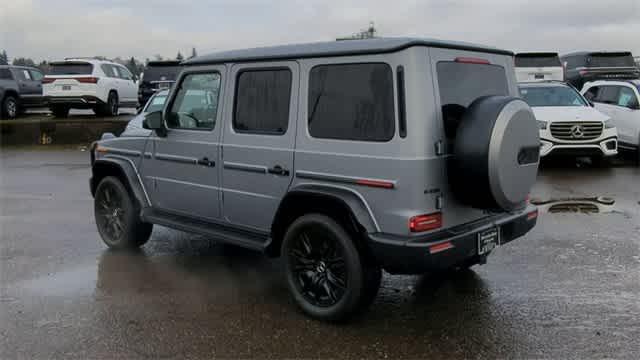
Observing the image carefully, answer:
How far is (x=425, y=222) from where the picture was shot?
4.05m

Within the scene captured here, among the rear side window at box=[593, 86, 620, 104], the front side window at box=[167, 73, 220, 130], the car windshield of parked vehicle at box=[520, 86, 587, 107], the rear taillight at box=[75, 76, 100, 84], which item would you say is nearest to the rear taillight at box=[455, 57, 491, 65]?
the front side window at box=[167, 73, 220, 130]

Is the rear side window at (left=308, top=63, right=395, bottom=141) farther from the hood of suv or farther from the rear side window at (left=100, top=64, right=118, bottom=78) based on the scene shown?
the rear side window at (left=100, top=64, right=118, bottom=78)

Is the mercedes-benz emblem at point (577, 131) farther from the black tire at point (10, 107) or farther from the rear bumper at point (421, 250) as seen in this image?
the black tire at point (10, 107)

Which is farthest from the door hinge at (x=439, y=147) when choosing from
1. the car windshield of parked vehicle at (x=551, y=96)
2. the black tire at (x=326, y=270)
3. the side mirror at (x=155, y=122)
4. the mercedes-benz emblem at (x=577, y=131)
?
the car windshield of parked vehicle at (x=551, y=96)

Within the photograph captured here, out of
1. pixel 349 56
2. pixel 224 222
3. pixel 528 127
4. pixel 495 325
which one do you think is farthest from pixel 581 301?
pixel 224 222

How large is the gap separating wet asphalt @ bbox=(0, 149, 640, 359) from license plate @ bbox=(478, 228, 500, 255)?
53 cm

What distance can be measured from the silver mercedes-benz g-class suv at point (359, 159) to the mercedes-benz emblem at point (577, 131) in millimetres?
7073

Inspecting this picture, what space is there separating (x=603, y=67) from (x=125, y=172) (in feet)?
65.1

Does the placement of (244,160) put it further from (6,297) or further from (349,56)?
(6,297)

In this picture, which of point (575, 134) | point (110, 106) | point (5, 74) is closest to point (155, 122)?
point (575, 134)

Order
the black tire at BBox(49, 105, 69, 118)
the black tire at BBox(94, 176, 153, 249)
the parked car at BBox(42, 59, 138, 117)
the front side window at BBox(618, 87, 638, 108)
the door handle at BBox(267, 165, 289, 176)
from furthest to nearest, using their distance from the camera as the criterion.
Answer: the black tire at BBox(49, 105, 69, 118) → the parked car at BBox(42, 59, 138, 117) → the front side window at BBox(618, 87, 638, 108) → the black tire at BBox(94, 176, 153, 249) → the door handle at BBox(267, 165, 289, 176)

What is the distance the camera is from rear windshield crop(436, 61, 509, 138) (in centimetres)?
419

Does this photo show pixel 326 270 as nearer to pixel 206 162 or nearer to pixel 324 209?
pixel 324 209

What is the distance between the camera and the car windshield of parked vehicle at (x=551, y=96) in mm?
12281
